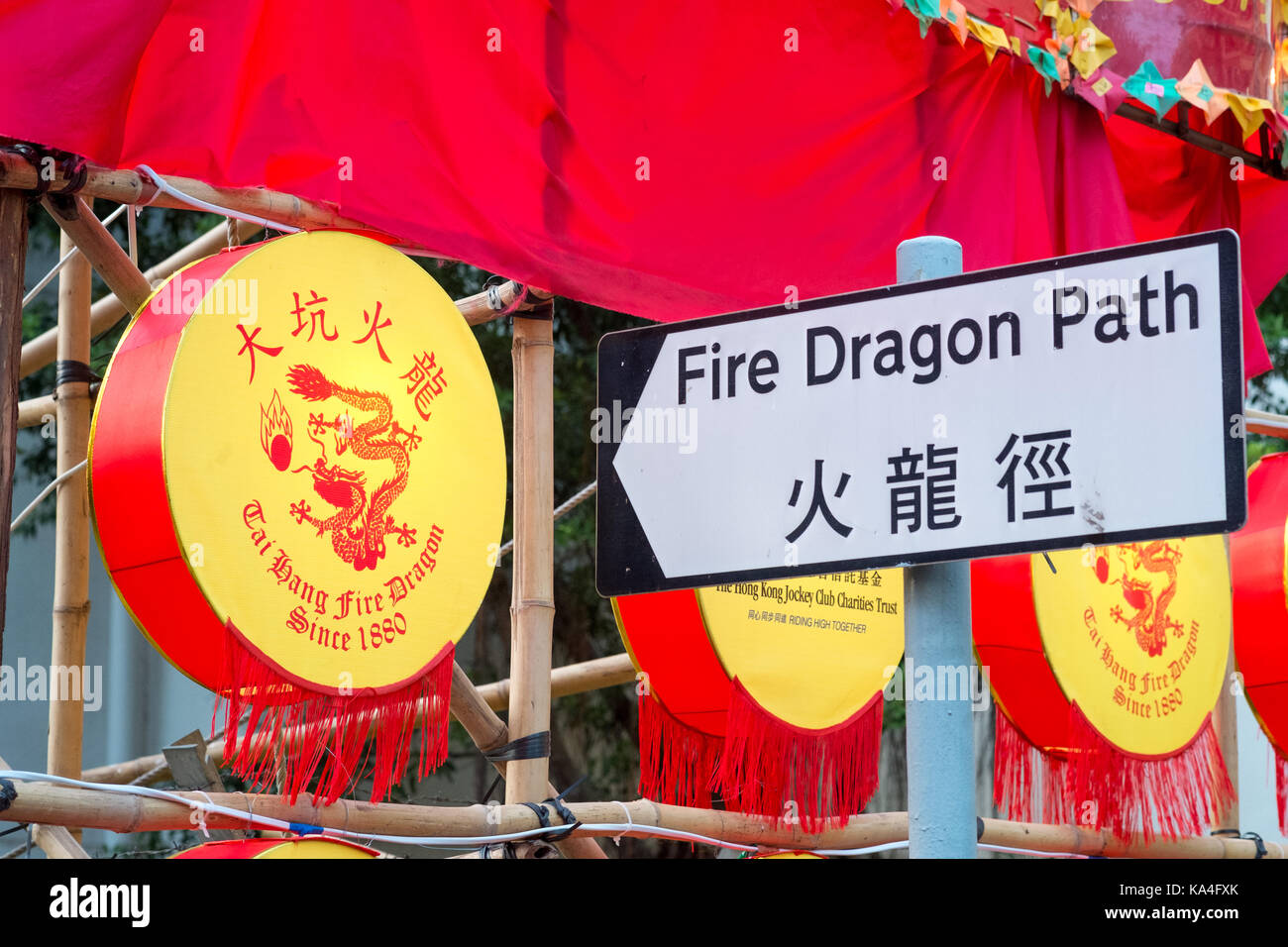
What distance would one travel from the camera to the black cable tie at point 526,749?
3123 mm

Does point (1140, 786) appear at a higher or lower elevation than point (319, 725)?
lower

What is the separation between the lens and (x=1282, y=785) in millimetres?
5082

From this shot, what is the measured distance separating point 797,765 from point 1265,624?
7.33ft

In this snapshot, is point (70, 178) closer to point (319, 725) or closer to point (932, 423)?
point (319, 725)

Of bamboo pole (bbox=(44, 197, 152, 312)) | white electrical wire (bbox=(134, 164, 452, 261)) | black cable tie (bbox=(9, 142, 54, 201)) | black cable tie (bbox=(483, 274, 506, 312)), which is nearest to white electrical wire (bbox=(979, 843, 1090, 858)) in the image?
black cable tie (bbox=(483, 274, 506, 312))

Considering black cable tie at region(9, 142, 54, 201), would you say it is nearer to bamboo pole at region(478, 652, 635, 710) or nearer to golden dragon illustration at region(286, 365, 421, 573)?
golden dragon illustration at region(286, 365, 421, 573)

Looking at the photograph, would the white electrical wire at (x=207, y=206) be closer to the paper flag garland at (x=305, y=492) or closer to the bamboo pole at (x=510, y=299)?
the paper flag garland at (x=305, y=492)

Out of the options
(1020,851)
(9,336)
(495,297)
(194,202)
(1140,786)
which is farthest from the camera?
(1140,786)

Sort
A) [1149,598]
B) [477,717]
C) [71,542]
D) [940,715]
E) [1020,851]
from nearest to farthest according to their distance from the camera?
[940,715]
[477,717]
[71,542]
[1020,851]
[1149,598]

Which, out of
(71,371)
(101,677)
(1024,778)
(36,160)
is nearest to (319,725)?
(36,160)

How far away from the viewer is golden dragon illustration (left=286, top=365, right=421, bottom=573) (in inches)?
106

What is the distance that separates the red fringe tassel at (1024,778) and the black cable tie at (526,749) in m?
1.27

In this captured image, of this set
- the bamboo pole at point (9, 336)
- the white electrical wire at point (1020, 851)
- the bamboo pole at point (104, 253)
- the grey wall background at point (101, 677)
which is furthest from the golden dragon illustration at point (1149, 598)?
the grey wall background at point (101, 677)
